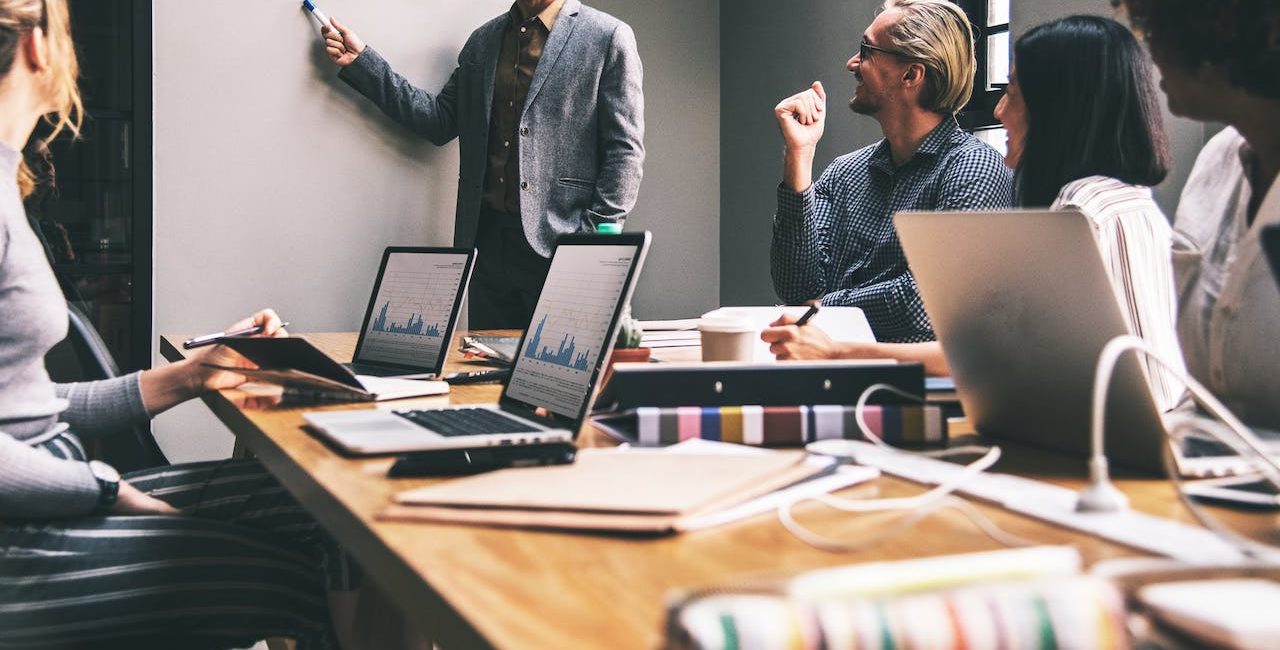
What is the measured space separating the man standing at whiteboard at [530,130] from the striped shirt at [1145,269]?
6.07ft

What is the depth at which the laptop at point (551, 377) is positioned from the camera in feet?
3.48

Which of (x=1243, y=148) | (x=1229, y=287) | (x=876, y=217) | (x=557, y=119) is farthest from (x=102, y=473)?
(x=557, y=119)

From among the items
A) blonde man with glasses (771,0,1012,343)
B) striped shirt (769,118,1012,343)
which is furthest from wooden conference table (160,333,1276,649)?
blonde man with glasses (771,0,1012,343)

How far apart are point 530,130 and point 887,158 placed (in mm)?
1026

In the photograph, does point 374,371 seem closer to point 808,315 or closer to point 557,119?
point 808,315

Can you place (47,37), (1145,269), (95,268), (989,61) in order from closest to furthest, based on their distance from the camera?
(1145,269)
(47,37)
(95,268)
(989,61)

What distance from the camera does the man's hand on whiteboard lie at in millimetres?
2988

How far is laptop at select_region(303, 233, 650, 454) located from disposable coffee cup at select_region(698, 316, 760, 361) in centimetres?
23

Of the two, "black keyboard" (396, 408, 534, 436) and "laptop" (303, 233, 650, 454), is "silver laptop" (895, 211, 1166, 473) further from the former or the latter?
"black keyboard" (396, 408, 534, 436)

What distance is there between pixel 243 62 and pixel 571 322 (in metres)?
2.11

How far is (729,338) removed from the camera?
146 cm

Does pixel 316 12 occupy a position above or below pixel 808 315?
above

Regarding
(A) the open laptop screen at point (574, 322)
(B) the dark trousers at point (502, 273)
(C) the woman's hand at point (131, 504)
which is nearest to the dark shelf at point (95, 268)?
(B) the dark trousers at point (502, 273)

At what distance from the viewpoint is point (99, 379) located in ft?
5.84
